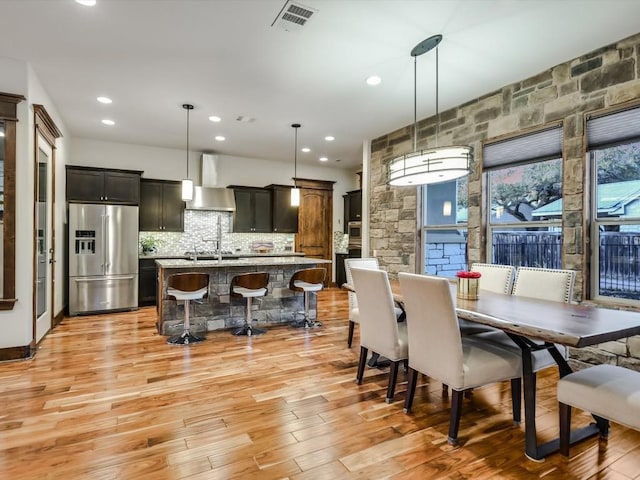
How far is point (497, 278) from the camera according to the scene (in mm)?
3340

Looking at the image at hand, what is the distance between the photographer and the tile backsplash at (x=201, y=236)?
6918 mm

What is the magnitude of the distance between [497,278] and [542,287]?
44cm

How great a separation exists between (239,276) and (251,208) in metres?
3.40

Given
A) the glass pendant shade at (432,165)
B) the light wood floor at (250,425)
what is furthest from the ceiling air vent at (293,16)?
the light wood floor at (250,425)

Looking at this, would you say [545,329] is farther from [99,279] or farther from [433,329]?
[99,279]

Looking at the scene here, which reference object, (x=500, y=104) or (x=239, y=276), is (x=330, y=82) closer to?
(x=500, y=104)

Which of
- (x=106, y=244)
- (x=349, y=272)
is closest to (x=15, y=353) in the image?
(x=106, y=244)

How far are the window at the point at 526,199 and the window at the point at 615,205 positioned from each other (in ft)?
1.08

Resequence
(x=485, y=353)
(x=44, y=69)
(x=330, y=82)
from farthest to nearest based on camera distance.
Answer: (x=330, y=82) < (x=44, y=69) < (x=485, y=353)

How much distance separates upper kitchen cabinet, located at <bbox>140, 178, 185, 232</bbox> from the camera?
6539 mm

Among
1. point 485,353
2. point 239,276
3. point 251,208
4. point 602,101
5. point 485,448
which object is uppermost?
point 602,101

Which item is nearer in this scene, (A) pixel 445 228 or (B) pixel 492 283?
(B) pixel 492 283

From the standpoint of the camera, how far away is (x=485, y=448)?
2135 mm

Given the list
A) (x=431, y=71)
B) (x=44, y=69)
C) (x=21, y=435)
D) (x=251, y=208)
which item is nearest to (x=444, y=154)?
(x=431, y=71)
